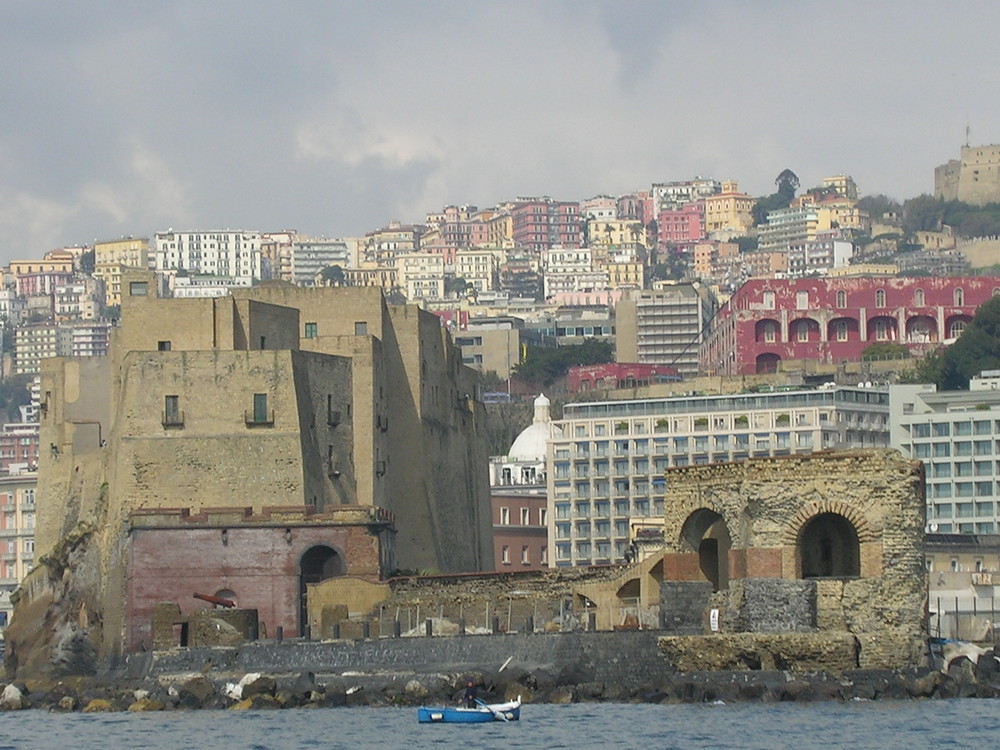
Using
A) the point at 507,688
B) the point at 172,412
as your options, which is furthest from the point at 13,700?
the point at 507,688

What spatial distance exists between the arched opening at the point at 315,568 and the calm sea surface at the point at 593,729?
17.4 m

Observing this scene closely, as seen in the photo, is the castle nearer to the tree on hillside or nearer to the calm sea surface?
the calm sea surface

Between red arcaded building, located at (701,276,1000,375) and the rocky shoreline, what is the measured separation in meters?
107

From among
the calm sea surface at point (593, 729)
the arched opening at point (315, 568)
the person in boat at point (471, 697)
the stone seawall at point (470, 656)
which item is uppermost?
the arched opening at point (315, 568)

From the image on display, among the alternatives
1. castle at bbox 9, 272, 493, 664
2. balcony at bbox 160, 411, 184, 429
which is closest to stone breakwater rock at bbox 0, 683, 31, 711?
castle at bbox 9, 272, 493, 664

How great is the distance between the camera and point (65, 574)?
311 feet

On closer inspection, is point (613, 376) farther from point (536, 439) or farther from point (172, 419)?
point (172, 419)

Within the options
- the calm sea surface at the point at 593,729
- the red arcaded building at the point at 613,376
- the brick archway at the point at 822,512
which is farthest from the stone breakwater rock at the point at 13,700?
the red arcaded building at the point at 613,376

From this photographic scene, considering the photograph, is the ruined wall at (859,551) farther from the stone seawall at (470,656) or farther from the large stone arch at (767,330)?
the large stone arch at (767,330)

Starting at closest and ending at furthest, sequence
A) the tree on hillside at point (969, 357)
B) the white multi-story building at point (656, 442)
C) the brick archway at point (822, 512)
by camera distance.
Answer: the brick archway at point (822, 512) → the white multi-story building at point (656, 442) → the tree on hillside at point (969, 357)

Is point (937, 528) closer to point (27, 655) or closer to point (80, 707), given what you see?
point (27, 655)

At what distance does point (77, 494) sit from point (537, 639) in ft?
111

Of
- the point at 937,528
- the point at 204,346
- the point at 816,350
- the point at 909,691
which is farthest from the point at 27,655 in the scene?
the point at 816,350

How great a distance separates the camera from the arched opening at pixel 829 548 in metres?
72.1
